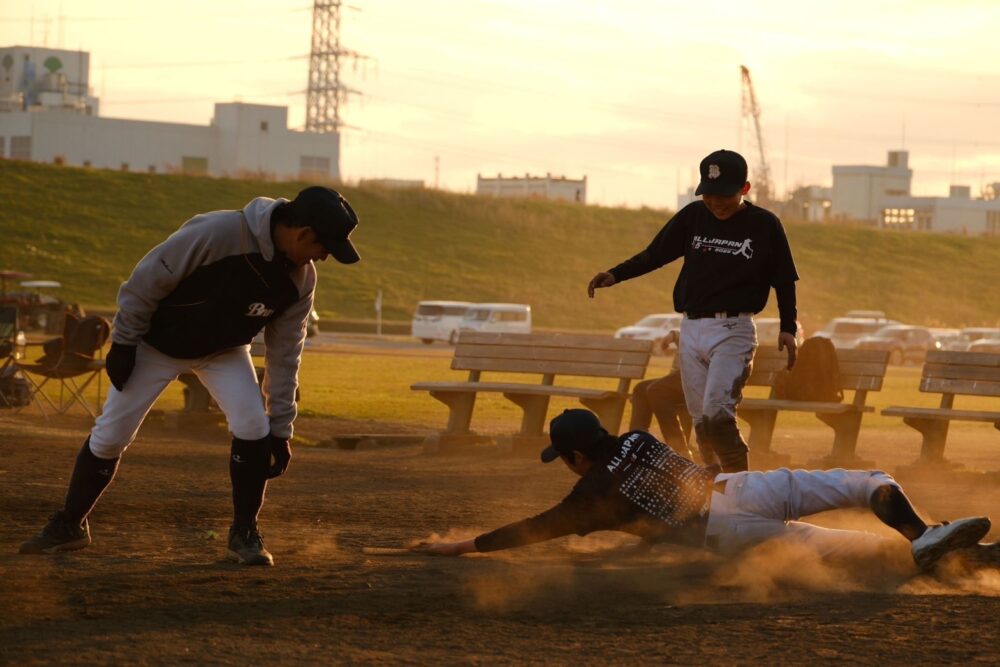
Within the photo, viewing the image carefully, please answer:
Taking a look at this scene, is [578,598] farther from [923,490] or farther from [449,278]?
[449,278]

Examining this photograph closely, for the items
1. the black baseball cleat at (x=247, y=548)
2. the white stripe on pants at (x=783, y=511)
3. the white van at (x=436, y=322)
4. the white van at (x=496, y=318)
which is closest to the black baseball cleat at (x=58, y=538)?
the black baseball cleat at (x=247, y=548)

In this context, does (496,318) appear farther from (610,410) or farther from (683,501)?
(683,501)

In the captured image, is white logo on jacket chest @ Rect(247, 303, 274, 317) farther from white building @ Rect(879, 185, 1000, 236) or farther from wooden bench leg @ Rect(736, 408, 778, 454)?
white building @ Rect(879, 185, 1000, 236)

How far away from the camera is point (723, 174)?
8008 mm

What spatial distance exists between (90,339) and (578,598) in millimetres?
9662

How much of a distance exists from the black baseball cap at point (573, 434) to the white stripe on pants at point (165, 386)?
133 cm

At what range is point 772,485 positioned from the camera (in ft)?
21.5

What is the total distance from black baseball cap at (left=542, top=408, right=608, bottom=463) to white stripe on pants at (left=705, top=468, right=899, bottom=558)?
0.67m

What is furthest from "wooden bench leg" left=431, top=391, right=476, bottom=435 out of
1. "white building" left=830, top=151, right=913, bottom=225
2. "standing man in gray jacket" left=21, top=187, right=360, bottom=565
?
"white building" left=830, top=151, right=913, bottom=225

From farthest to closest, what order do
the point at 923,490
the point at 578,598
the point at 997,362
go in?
1. the point at 997,362
2. the point at 923,490
3. the point at 578,598

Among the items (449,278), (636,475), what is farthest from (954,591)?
(449,278)

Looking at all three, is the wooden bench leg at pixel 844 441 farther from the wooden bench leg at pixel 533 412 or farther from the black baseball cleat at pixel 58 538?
the black baseball cleat at pixel 58 538

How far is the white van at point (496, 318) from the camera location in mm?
46406

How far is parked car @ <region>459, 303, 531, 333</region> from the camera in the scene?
46.4m
